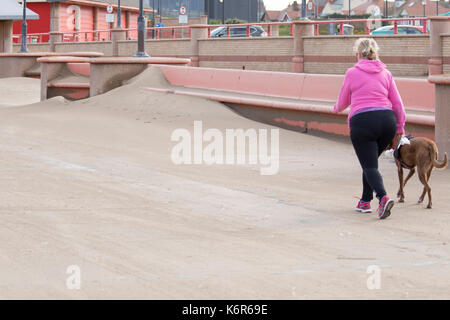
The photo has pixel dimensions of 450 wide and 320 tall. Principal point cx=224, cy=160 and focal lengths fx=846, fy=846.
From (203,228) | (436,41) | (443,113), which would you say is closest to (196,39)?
(436,41)

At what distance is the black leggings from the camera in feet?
24.3

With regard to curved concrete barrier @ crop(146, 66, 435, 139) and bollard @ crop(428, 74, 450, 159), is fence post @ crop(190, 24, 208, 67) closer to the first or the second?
curved concrete barrier @ crop(146, 66, 435, 139)

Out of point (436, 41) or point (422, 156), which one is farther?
point (436, 41)

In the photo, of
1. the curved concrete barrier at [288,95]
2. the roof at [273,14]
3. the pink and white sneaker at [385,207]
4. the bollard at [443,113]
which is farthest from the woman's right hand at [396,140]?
the roof at [273,14]

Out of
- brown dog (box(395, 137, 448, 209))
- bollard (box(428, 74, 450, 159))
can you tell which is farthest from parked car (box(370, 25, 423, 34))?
brown dog (box(395, 137, 448, 209))

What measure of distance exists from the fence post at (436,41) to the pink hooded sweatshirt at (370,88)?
16.3 metres

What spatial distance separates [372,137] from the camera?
24.5 feet

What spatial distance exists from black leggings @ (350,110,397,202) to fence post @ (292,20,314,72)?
2194 centimetres

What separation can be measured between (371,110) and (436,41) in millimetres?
16890

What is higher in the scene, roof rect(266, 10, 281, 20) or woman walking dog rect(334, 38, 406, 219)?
roof rect(266, 10, 281, 20)

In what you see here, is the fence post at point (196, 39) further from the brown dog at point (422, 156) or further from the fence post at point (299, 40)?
the brown dog at point (422, 156)

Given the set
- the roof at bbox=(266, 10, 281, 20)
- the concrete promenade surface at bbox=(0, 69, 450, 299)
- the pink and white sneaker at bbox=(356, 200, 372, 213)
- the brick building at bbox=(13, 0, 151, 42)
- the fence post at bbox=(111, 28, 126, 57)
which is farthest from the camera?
the roof at bbox=(266, 10, 281, 20)

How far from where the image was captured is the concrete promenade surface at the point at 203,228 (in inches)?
196

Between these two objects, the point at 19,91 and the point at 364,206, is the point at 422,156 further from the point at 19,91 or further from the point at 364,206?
the point at 19,91
